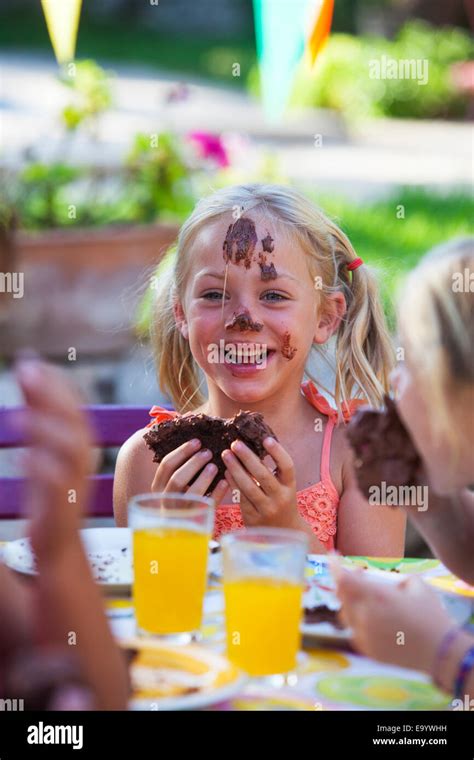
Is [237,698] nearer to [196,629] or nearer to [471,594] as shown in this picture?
[196,629]

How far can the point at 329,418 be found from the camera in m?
2.69

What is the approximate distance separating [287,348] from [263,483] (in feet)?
1.46

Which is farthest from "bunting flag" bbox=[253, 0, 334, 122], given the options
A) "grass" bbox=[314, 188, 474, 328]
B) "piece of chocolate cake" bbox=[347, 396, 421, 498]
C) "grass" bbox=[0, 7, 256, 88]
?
"grass" bbox=[0, 7, 256, 88]

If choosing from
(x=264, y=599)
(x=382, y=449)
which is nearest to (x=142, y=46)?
(x=382, y=449)

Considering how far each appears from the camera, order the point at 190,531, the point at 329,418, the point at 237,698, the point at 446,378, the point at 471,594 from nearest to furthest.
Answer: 1. the point at 237,698
2. the point at 446,378
3. the point at 190,531
4. the point at 471,594
5. the point at 329,418

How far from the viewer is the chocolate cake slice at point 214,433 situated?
7.26 ft

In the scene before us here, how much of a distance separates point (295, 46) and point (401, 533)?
1233mm

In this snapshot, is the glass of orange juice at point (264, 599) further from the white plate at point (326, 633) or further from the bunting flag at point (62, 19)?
the bunting flag at point (62, 19)

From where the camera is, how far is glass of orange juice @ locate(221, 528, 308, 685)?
1.44 meters

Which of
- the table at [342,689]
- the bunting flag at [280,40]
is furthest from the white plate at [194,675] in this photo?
the bunting flag at [280,40]

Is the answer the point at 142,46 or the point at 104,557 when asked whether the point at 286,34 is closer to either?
the point at 104,557
